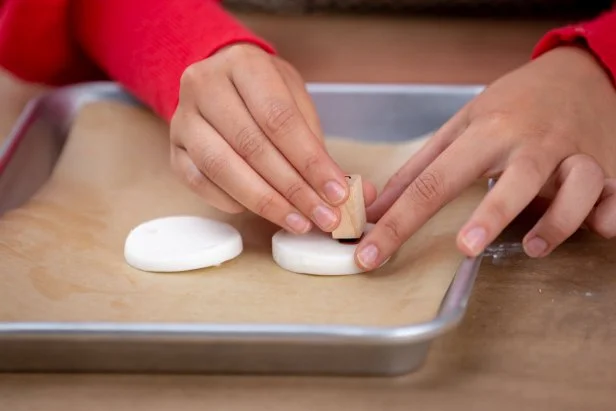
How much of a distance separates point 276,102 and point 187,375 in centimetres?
22

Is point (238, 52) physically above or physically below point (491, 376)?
above

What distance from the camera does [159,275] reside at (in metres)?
0.61

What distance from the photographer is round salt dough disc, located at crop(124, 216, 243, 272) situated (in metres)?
0.61

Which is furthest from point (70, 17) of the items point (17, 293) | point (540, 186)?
point (540, 186)

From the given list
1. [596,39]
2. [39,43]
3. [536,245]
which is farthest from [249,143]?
[39,43]

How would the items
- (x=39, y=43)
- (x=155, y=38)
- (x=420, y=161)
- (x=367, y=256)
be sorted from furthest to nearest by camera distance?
(x=39, y=43)
(x=155, y=38)
(x=420, y=161)
(x=367, y=256)

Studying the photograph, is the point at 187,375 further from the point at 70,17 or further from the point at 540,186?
the point at 70,17

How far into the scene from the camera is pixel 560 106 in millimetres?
674

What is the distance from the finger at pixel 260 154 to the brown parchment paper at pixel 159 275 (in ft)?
0.16

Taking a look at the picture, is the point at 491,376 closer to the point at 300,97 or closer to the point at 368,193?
Answer: the point at 368,193

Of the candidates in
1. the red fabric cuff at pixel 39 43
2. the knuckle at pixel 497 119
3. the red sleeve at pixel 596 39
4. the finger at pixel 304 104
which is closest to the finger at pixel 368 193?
the finger at pixel 304 104

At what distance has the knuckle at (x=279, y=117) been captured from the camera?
0.63 metres

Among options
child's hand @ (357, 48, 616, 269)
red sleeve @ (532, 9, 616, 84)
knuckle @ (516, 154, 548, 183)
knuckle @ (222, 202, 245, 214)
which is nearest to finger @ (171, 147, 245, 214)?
knuckle @ (222, 202, 245, 214)

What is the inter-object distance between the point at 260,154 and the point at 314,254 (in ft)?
0.30
